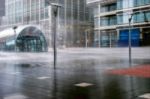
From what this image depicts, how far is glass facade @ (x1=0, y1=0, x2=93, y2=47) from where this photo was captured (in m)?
48.7

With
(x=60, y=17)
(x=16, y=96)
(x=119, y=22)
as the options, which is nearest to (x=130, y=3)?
(x=119, y=22)

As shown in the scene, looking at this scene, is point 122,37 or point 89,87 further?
point 122,37

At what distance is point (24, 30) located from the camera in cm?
4041

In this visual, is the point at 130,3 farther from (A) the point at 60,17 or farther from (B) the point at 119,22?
(A) the point at 60,17

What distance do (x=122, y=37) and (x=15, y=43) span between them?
17.4 meters

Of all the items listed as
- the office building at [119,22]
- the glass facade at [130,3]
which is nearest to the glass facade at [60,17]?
the office building at [119,22]

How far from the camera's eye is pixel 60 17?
54875mm

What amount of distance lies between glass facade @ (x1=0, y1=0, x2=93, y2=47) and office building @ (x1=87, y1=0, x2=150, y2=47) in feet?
8.53

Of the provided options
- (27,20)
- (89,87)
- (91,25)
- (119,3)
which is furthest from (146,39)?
(89,87)

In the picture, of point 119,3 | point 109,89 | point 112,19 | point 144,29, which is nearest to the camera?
point 109,89

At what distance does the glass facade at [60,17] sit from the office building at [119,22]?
2.60 m

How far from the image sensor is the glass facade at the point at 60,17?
4869 cm

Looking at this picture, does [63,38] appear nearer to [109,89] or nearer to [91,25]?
[91,25]

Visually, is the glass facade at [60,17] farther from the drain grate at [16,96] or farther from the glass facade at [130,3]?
the drain grate at [16,96]
